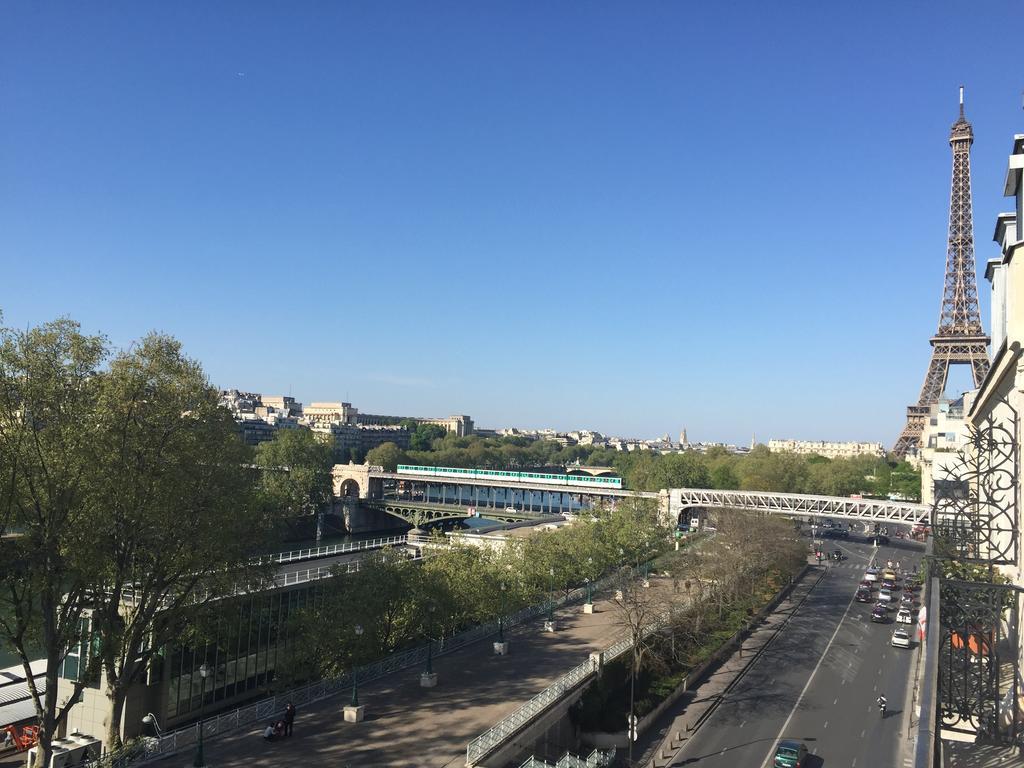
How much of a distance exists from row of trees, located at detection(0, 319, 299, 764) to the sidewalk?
15.9 metres

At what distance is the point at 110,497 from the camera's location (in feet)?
66.6

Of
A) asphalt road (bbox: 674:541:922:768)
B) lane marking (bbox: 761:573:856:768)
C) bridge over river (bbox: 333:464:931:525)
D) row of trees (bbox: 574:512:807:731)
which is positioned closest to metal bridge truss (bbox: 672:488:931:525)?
bridge over river (bbox: 333:464:931:525)

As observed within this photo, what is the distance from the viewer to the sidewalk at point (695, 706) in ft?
91.5

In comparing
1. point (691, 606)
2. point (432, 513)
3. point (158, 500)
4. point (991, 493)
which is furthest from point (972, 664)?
point (432, 513)

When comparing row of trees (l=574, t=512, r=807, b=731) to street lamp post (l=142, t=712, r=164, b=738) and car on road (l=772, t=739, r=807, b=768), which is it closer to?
car on road (l=772, t=739, r=807, b=768)

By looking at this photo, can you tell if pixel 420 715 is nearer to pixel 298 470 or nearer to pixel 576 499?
pixel 298 470

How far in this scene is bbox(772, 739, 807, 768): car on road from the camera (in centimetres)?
2519

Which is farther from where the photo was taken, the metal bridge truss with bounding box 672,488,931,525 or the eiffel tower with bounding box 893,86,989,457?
the eiffel tower with bounding box 893,86,989,457

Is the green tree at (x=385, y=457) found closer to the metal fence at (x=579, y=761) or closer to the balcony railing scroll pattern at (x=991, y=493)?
the metal fence at (x=579, y=761)

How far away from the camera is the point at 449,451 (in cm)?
16125

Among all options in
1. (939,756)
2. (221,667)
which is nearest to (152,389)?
(221,667)

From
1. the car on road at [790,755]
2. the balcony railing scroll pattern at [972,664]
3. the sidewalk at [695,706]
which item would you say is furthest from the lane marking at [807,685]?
the balcony railing scroll pattern at [972,664]

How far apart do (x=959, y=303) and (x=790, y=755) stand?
93.8m

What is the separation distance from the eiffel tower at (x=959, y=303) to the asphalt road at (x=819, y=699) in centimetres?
6505
